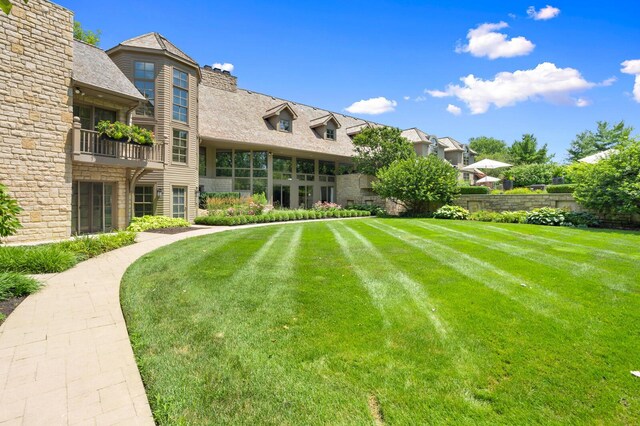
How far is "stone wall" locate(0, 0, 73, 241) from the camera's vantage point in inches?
389

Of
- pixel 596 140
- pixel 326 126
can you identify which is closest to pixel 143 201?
pixel 326 126

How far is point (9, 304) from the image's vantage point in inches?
188

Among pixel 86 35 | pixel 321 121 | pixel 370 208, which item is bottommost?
pixel 370 208

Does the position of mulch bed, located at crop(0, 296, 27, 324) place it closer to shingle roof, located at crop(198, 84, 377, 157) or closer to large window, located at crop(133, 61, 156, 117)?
large window, located at crop(133, 61, 156, 117)

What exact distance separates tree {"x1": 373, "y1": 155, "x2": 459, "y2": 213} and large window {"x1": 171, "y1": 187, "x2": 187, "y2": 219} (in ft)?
39.8

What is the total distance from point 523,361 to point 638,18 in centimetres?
1338

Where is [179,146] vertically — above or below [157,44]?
below

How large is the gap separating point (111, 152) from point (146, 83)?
5364 millimetres

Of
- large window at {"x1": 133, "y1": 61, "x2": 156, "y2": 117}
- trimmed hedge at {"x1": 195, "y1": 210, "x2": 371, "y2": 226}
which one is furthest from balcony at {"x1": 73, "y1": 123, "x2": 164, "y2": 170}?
trimmed hedge at {"x1": 195, "y1": 210, "x2": 371, "y2": 226}

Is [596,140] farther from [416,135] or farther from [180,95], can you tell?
[180,95]

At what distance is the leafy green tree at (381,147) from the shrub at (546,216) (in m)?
10.6

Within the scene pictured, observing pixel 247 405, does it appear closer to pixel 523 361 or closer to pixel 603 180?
pixel 523 361

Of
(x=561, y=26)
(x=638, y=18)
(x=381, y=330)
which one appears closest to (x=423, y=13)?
(x=561, y=26)

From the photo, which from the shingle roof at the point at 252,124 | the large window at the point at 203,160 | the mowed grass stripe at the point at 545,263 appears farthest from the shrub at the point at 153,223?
Answer: the mowed grass stripe at the point at 545,263
